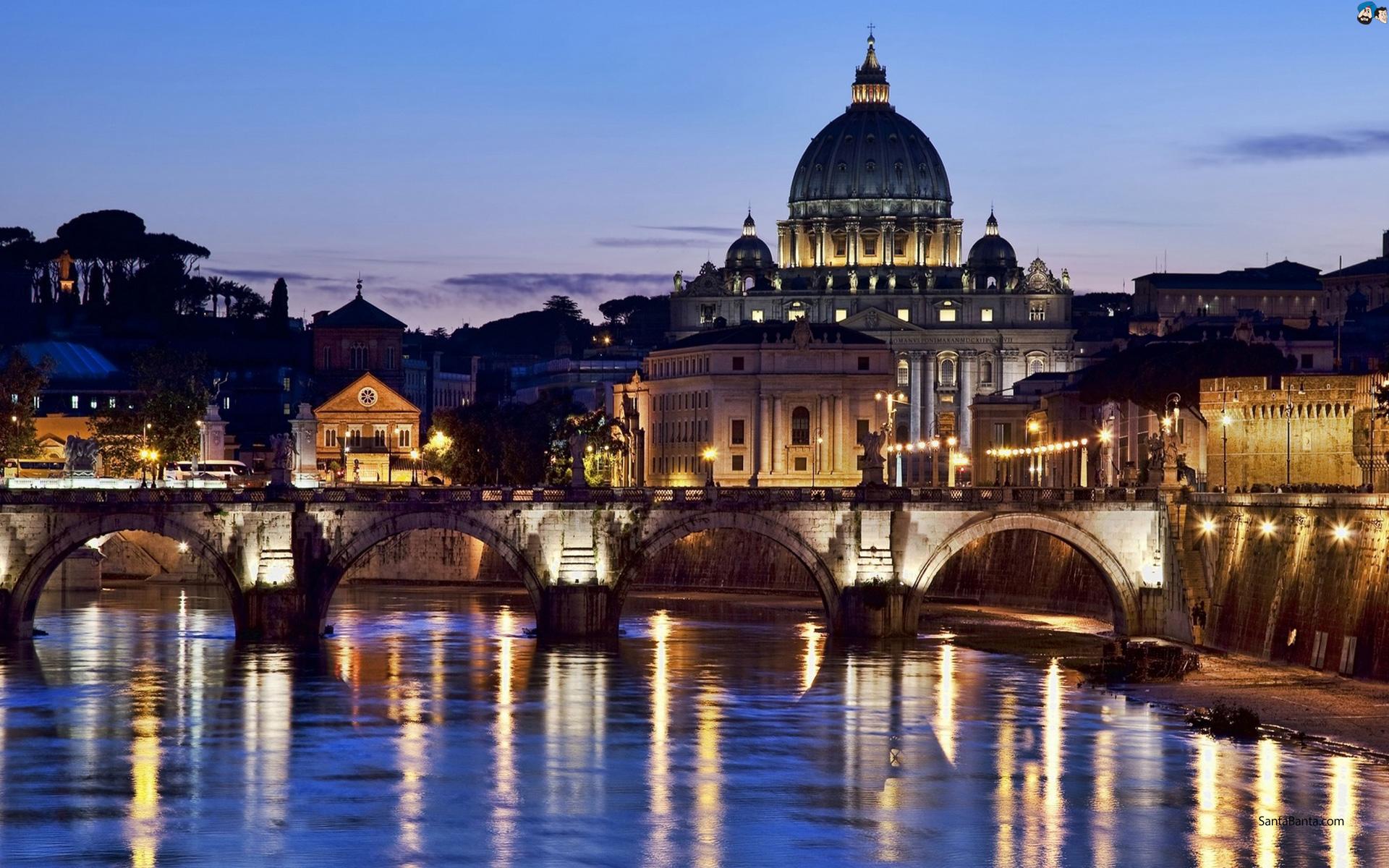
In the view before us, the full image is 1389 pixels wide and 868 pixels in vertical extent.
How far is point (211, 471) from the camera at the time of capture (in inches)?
5925

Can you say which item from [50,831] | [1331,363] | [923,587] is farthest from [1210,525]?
[1331,363]

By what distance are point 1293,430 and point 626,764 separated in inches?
2205

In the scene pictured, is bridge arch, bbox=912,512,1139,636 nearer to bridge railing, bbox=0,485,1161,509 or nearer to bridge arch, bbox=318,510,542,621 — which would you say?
bridge railing, bbox=0,485,1161,509

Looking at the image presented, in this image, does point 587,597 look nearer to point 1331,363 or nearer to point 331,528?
point 331,528

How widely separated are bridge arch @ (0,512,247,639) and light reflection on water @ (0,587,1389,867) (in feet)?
5.94

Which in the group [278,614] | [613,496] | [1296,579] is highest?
[613,496]

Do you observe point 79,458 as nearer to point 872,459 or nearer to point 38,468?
point 38,468

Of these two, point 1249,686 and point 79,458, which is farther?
point 79,458

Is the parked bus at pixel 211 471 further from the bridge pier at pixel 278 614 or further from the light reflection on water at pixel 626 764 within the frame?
the light reflection on water at pixel 626 764

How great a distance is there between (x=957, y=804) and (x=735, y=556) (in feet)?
238

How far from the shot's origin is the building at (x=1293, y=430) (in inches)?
4616

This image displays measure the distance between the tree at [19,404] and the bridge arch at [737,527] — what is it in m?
60.9

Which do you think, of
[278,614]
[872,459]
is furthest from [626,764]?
[872,459]

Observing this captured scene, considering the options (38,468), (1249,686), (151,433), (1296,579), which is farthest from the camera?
(151,433)
